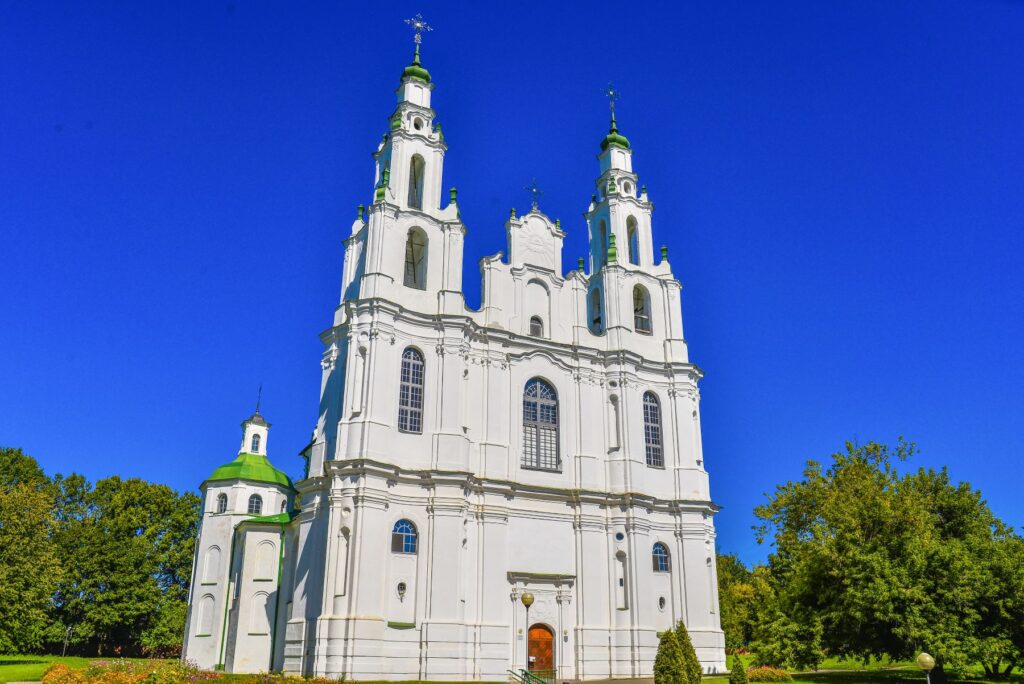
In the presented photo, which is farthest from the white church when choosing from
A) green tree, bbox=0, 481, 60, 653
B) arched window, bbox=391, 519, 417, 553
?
green tree, bbox=0, 481, 60, 653

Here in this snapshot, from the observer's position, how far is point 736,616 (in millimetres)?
61562

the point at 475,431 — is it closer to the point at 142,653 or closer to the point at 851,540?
the point at 851,540

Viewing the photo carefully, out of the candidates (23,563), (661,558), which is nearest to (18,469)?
(23,563)

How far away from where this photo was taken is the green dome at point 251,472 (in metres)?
48.2

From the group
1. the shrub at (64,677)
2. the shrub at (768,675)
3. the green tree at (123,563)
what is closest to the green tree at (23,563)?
the green tree at (123,563)

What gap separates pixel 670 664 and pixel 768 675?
9.51m

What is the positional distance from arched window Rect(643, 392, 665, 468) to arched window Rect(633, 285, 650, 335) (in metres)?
4.01

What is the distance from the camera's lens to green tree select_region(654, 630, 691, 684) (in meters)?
24.1

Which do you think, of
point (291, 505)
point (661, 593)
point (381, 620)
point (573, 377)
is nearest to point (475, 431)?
point (573, 377)

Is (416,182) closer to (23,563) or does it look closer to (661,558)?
(661,558)

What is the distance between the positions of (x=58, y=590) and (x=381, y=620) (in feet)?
132

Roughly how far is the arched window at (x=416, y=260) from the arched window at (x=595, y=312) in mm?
9348

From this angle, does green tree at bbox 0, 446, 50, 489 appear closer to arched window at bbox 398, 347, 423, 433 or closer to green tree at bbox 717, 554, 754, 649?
arched window at bbox 398, 347, 423, 433

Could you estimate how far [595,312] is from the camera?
133 ft
